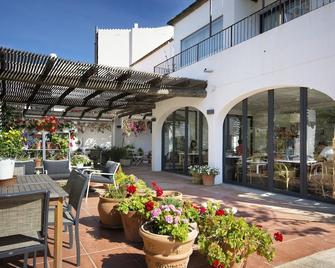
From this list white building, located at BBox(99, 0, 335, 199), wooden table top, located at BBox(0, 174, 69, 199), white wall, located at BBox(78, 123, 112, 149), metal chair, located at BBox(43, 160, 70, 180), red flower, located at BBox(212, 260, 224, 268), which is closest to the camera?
red flower, located at BBox(212, 260, 224, 268)

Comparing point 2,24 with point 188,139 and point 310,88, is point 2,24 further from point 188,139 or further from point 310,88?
point 310,88

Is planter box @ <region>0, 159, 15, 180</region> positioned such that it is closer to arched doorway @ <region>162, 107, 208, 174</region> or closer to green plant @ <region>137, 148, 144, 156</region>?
arched doorway @ <region>162, 107, 208, 174</region>

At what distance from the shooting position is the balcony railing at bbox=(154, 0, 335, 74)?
812cm

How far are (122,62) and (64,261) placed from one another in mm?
19223

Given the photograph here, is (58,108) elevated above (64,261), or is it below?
above

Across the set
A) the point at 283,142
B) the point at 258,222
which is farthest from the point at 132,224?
the point at 283,142

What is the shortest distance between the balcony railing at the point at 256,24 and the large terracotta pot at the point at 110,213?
20.6 feet

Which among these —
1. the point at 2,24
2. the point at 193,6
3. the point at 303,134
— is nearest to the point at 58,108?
the point at 2,24

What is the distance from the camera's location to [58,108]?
15141 mm

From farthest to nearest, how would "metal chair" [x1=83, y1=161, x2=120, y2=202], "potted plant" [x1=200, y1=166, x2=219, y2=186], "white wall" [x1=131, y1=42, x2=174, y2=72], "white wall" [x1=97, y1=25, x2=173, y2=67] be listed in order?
"white wall" [x1=97, y1=25, x2=173, y2=67] → "white wall" [x1=131, y1=42, x2=174, y2=72] → "potted plant" [x1=200, y1=166, x2=219, y2=186] → "metal chair" [x1=83, y1=161, x2=120, y2=202]

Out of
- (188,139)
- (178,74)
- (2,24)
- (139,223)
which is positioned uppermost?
(2,24)

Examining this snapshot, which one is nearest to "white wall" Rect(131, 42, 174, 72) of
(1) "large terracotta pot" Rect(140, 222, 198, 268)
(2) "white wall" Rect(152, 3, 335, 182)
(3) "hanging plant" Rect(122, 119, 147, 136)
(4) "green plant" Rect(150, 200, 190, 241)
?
(3) "hanging plant" Rect(122, 119, 147, 136)

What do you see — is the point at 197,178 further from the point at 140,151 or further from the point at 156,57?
the point at 140,151

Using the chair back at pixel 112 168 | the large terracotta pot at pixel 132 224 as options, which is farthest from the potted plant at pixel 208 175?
the large terracotta pot at pixel 132 224
